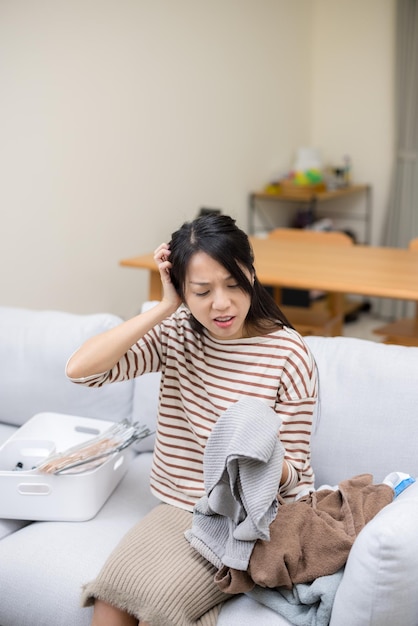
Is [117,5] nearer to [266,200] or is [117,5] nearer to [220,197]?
[220,197]

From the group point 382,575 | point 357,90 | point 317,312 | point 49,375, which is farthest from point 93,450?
point 357,90

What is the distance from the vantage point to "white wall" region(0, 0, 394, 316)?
134 inches

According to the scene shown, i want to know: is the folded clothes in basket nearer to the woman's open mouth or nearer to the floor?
the woman's open mouth

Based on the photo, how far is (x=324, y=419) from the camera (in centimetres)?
183

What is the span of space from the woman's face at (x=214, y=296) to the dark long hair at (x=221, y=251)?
0.5 inches

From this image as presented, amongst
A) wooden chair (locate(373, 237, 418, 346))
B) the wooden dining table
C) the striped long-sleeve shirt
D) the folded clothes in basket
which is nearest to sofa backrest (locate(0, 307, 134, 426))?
the folded clothes in basket

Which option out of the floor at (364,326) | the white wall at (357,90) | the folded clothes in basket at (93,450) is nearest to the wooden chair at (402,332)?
the floor at (364,326)

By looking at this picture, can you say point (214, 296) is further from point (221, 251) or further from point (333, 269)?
point (333, 269)

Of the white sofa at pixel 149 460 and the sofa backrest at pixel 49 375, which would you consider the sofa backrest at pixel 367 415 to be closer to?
the white sofa at pixel 149 460

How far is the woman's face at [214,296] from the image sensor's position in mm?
1557

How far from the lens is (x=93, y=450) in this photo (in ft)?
5.99

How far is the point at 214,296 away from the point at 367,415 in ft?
1.61

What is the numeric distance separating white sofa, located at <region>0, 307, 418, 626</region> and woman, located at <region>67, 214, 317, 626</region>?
0.38 ft

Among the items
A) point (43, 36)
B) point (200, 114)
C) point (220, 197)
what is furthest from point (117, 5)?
point (220, 197)
